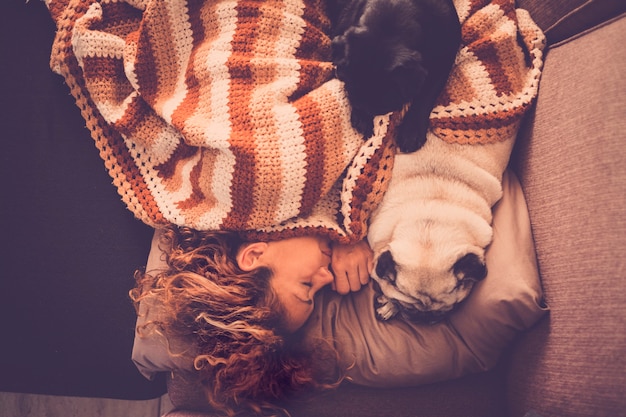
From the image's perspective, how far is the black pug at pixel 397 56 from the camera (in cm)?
98

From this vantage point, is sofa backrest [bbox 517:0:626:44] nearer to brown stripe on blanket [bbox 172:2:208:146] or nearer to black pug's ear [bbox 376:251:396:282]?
black pug's ear [bbox 376:251:396:282]

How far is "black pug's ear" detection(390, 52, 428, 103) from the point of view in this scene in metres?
0.97

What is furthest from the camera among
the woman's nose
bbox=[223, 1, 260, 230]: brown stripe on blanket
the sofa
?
the woman's nose

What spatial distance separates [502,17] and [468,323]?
787 millimetres

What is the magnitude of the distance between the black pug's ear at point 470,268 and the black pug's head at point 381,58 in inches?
15.8

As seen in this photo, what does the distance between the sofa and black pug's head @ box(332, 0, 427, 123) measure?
369 millimetres

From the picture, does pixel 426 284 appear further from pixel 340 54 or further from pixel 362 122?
pixel 340 54

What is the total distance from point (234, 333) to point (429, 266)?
504mm

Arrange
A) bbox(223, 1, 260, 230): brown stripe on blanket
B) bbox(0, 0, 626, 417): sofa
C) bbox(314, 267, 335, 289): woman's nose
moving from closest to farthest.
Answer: bbox(0, 0, 626, 417): sofa
bbox(223, 1, 260, 230): brown stripe on blanket
bbox(314, 267, 335, 289): woman's nose

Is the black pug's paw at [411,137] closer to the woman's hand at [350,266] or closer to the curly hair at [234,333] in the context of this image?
the woman's hand at [350,266]

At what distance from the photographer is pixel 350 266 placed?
1.18 m

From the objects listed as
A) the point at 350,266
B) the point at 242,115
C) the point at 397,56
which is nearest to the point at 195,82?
the point at 242,115

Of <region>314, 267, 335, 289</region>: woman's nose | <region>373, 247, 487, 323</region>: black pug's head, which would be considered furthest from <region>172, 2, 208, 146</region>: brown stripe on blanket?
<region>373, 247, 487, 323</region>: black pug's head

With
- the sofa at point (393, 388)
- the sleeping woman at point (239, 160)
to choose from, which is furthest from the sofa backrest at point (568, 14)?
the sleeping woman at point (239, 160)
